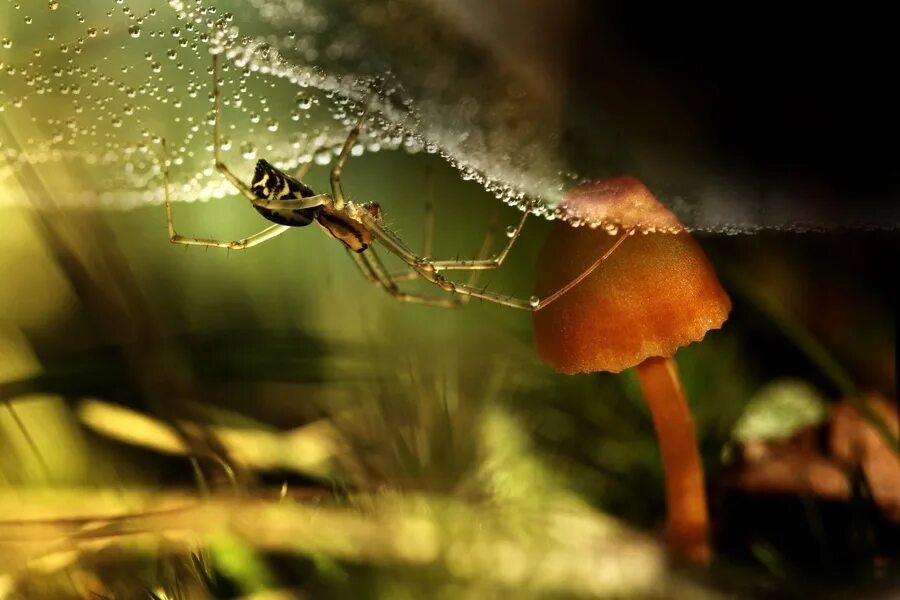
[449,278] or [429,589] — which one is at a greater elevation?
[449,278]

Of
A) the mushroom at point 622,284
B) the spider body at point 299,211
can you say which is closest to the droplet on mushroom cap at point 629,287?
the mushroom at point 622,284

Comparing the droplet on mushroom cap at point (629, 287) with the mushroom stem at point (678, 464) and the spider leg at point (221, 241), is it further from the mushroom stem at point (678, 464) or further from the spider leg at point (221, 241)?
the spider leg at point (221, 241)

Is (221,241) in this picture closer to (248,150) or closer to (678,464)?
(248,150)

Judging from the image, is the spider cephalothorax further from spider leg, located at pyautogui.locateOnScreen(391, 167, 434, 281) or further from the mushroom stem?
the mushroom stem

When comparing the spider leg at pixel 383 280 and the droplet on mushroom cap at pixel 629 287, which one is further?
the spider leg at pixel 383 280

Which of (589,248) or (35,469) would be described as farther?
(35,469)

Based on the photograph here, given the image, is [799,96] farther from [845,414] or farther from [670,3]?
[845,414]

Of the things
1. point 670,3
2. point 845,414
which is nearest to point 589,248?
point 670,3
